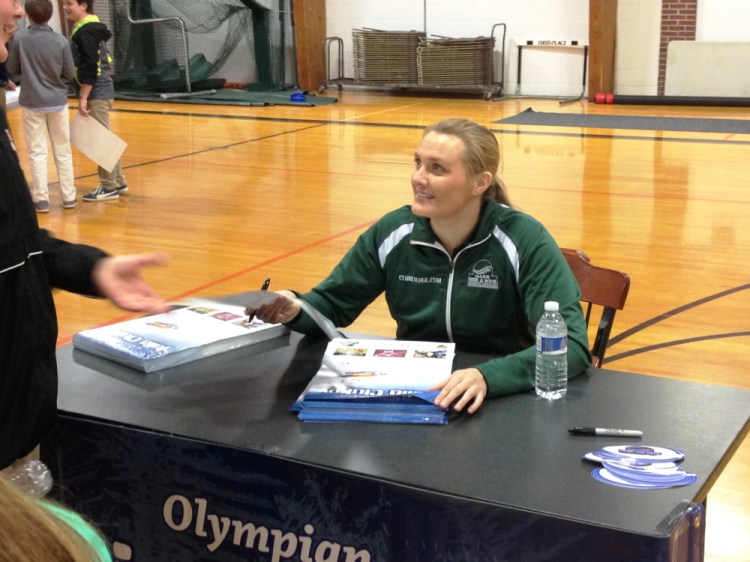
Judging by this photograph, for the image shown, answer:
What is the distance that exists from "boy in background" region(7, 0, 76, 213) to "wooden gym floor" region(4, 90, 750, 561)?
439 millimetres

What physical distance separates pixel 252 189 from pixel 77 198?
1.42m

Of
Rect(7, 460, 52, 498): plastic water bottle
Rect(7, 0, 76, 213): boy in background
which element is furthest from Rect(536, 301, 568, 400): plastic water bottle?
Rect(7, 0, 76, 213): boy in background

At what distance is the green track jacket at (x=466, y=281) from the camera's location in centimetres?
261

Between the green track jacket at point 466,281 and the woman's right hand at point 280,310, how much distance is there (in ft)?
0.11

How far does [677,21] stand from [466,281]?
39.2ft

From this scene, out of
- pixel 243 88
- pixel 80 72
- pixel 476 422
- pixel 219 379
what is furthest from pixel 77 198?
pixel 243 88

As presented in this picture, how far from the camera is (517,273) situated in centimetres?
266

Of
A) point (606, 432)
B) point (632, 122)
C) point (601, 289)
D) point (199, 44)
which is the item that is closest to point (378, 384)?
point (606, 432)

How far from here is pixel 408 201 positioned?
779 cm

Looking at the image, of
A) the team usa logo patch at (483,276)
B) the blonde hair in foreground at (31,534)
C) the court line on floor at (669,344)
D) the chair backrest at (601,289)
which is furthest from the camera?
the court line on floor at (669,344)

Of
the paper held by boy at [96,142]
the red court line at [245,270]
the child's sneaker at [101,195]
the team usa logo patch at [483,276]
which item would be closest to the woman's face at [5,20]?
the team usa logo patch at [483,276]

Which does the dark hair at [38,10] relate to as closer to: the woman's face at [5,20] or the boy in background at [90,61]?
the boy in background at [90,61]

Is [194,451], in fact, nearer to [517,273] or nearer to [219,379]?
[219,379]

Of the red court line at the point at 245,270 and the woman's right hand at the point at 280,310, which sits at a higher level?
the woman's right hand at the point at 280,310
